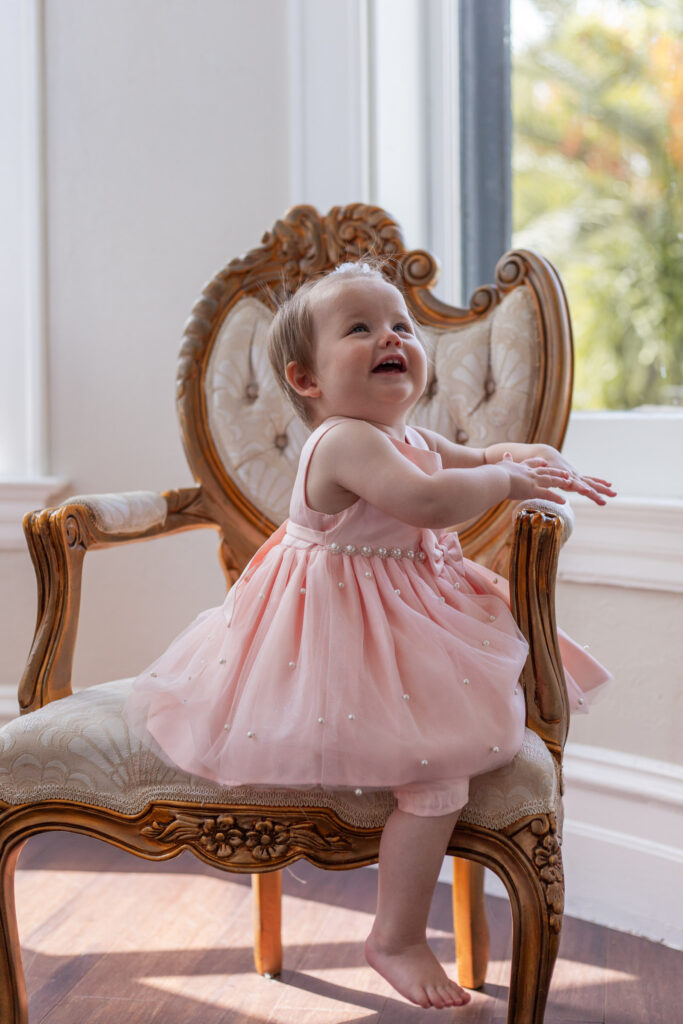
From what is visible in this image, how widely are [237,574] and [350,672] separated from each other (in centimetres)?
60

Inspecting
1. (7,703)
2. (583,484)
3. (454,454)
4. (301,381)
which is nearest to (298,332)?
(301,381)

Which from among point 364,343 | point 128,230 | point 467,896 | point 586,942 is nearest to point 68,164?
point 128,230

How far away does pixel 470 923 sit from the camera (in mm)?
1497

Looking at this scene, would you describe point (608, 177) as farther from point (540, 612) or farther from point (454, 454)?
point (540, 612)

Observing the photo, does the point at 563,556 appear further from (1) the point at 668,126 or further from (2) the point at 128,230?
(2) the point at 128,230

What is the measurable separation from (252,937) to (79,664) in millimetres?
769

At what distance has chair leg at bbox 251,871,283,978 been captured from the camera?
1563mm

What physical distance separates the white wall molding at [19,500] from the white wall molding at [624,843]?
119cm

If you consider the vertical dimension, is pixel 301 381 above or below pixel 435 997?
above

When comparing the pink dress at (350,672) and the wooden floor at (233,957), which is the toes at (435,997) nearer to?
the pink dress at (350,672)

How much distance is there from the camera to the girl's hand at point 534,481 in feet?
3.78

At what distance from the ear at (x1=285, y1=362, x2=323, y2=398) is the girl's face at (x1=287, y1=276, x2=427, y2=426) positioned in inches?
0.5

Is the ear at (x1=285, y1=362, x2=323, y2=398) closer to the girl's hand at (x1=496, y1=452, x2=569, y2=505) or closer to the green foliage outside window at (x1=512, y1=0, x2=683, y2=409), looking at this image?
the girl's hand at (x1=496, y1=452, x2=569, y2=505)

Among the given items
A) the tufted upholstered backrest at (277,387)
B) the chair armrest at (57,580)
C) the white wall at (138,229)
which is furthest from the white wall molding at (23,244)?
the chair armrest at (57,580)
